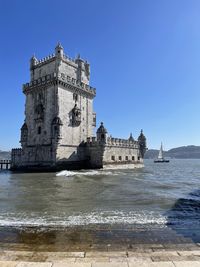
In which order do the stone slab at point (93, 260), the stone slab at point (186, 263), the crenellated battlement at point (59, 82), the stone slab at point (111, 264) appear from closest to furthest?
the stone slab at point (186, 263)
the stone slab at point (111, 264)
the stone slab at point (93, 260)
the crenellated battlement at point (59, 82)

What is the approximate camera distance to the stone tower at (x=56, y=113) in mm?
46156

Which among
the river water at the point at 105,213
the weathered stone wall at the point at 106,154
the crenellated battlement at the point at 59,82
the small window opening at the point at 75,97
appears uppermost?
the crenellated battlement at the point at 59,82

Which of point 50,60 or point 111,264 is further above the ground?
point 50,60

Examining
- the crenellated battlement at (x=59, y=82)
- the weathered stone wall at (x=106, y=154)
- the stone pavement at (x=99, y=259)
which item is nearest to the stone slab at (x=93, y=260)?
the stone pavement at (x=99, y=259)

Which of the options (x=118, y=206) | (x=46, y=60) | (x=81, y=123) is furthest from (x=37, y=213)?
(x=46, y=60)

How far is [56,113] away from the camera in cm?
4588

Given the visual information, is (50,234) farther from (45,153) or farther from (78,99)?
(78,99)

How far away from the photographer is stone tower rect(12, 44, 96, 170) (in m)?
46.2

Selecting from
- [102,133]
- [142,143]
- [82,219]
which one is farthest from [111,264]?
[142,143]

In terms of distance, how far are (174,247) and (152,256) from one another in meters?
1.93

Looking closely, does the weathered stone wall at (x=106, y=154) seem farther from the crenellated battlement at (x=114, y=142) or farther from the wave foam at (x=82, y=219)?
the wave foam at (x=82, y=219)

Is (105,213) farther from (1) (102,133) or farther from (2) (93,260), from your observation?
(1) (102,133)

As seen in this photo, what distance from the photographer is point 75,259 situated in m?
6.01

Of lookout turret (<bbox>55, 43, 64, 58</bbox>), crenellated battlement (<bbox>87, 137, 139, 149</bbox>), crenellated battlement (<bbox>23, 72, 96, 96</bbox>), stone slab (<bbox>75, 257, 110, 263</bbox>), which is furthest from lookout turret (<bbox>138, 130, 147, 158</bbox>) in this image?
stone slab (<bbox>75, 257, 110, 263</bbox>)
